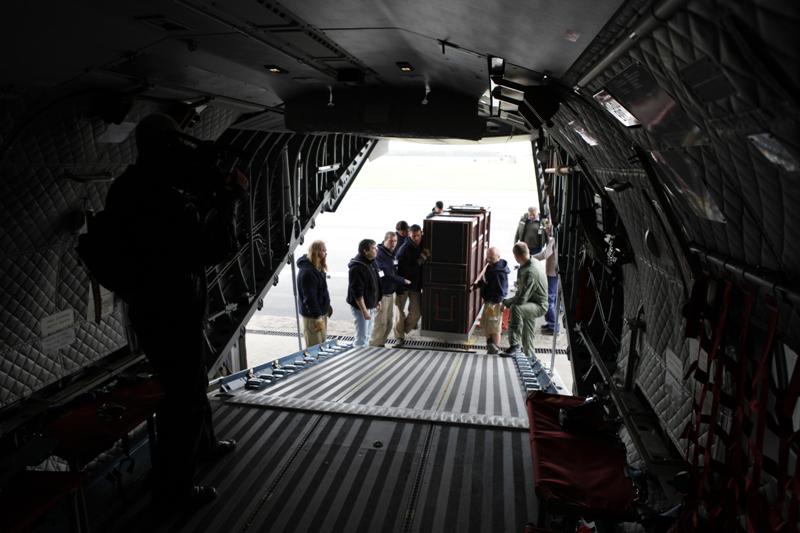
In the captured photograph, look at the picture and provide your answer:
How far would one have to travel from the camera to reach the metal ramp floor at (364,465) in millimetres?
3104

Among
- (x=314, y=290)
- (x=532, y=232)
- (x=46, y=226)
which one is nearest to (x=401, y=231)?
(x=314, y=290)

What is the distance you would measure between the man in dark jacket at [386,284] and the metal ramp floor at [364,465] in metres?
4.06

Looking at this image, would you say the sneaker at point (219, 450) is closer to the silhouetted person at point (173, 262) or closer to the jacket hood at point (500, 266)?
the silhouetted person at point (173, 262)

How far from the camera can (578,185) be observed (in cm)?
555

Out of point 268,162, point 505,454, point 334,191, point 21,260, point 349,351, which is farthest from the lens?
point 334,191

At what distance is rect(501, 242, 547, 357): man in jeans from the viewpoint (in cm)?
A: 839

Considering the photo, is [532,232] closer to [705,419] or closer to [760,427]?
[705,419]

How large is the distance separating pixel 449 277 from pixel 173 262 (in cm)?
700

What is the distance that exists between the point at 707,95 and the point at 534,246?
31.9 ft

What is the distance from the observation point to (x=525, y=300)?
8.50 metres

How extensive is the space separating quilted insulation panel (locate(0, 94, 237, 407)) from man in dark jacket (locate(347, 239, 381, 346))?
4447 millimetres

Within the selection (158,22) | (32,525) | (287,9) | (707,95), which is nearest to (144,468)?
(32,525)

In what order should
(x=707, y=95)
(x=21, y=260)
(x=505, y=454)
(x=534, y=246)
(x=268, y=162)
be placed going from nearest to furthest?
(x=707, y=95)
(x=21, y=260)
(x=505, y=454)
(x=268, y=162)
(x=534, y=246)

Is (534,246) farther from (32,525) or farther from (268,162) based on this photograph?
(32,525)
